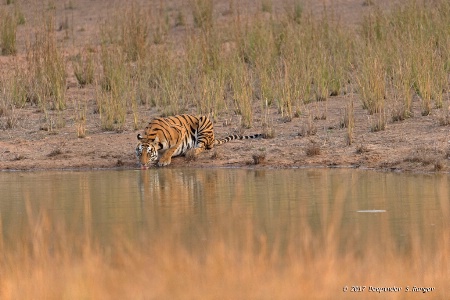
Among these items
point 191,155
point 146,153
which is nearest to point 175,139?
point 191,155

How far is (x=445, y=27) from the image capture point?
18.1m

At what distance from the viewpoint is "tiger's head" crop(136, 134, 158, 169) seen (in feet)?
45.6

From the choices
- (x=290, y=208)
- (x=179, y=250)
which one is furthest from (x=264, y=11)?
(x=179, y=250)

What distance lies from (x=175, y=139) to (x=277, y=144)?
1.29 m

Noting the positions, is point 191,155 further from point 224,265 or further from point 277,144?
point 224,265

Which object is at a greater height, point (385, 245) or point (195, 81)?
point (195, 81)

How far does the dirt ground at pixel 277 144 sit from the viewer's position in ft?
43.2

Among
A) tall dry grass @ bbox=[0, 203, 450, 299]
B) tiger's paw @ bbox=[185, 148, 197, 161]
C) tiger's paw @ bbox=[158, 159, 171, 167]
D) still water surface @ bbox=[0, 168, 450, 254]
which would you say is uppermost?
tiger's paw @ bbox=[185, 148, 197, 161]

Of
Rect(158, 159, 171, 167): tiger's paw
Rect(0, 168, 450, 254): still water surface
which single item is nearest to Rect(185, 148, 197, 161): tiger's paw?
Rect(158, 159, 171, 167): tiger's paw

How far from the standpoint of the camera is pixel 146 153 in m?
13.9

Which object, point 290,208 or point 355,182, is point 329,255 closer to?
point 290,208

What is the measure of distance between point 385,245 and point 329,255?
1.67ft

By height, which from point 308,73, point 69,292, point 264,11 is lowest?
point 69,292

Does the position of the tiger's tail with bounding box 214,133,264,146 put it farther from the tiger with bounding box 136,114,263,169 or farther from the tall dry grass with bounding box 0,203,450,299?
the tall dry grass with bounding box 0,203,450,299
